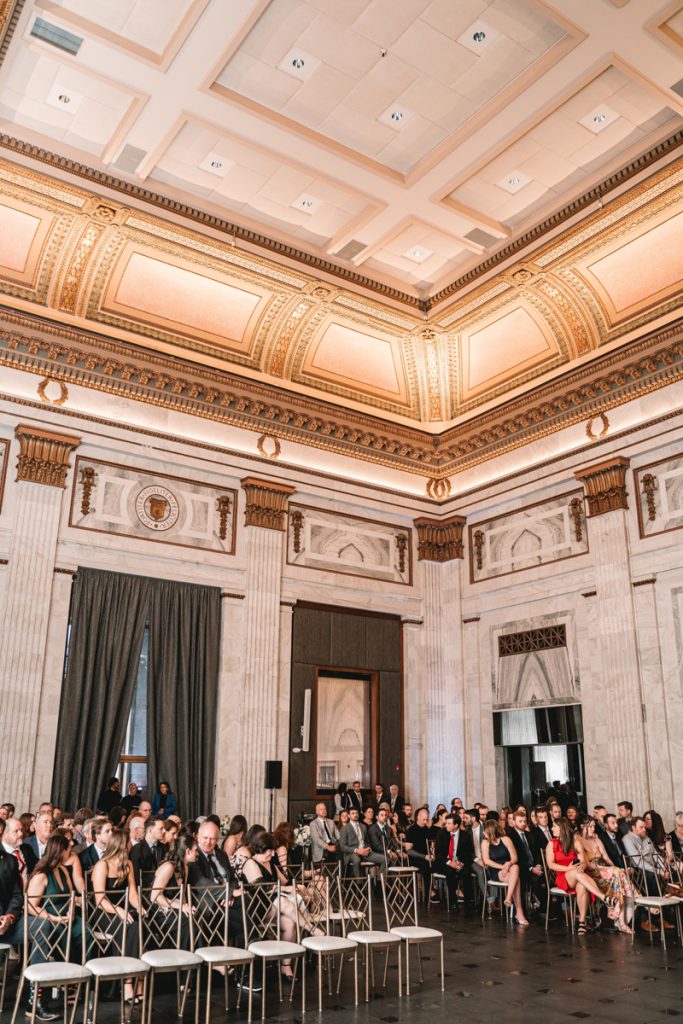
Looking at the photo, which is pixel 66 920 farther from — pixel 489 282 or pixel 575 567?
pixel 489 282

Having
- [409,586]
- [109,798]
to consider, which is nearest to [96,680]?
[109,798]

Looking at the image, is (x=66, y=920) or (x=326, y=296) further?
(x=326, y=296)

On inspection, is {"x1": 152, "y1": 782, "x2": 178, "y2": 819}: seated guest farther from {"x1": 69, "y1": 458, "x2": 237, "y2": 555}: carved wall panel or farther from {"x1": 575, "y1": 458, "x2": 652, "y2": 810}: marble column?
{"x1": 575, "y1": 458, "x2": 652, "y2": 810}: marble column

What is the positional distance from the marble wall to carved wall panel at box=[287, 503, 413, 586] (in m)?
0.03

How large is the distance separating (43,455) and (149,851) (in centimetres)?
677

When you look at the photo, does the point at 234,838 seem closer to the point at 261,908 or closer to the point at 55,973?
the point at 261,908

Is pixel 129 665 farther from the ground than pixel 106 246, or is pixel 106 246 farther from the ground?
pixel 106 246

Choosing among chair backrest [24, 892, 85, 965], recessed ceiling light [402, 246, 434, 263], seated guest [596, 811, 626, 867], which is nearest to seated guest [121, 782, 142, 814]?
chair backrest [24, 892, 85, 965]

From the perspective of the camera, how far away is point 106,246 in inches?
516

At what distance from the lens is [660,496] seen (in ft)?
42.4

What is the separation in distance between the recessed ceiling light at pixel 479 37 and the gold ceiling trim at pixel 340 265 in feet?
9.39

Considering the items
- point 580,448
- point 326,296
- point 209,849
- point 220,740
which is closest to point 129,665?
point 220,740

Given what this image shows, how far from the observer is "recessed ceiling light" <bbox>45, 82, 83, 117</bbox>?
10.5 meters

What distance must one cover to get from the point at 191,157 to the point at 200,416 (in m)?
4.12
